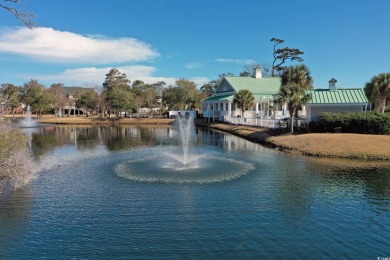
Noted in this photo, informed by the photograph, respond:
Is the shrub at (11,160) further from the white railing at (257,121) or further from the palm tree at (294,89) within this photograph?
the white railing at (257,121)

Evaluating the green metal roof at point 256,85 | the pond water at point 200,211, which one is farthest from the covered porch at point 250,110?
the pond water at point 200,211

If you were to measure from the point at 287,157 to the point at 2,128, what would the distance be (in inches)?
782

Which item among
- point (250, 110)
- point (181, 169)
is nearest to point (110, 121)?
point (250, 110)

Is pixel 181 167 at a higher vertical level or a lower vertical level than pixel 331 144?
lower

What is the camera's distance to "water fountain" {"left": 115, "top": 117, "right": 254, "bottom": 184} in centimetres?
1894

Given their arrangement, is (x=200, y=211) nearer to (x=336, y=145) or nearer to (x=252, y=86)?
(x=336, y=145)

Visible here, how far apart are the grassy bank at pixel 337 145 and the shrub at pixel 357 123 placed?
6.07 feet

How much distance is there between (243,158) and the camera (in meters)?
26.1

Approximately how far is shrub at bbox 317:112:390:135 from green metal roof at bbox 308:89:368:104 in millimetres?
4139

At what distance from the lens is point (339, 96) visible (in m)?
39.2

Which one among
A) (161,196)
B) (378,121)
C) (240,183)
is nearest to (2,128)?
(161,196)

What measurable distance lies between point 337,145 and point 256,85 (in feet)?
118

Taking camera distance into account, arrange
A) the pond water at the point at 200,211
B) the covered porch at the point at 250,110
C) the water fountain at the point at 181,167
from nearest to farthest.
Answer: the pond water at the point at 200,211, the water fountain at the point at 181,167, the covered porch at the point at 250,110

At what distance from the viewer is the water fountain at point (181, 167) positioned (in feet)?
62.1
